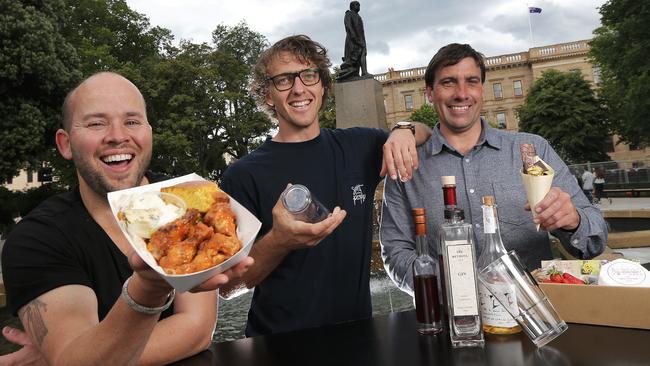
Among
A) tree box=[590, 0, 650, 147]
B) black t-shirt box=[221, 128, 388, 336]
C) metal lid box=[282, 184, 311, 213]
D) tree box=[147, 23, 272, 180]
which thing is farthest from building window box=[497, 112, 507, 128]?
metal lid box=[282, 184, 311, 213]

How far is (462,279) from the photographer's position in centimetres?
152

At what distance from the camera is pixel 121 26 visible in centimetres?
2823

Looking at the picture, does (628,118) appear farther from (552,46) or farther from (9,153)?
(552,46)

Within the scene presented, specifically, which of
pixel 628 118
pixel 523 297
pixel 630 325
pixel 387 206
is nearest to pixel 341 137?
pixel 387 206

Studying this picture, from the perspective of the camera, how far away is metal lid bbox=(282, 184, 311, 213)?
155 cm

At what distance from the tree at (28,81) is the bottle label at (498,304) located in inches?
726

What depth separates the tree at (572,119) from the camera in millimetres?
36500

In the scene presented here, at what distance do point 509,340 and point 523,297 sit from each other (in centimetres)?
14

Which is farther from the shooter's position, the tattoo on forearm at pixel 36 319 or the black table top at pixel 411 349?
the tattoo on forearm at pixel 36 319

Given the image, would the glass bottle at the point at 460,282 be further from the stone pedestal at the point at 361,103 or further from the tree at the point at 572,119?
the tree at the point at 572,119

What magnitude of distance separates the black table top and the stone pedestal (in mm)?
10122

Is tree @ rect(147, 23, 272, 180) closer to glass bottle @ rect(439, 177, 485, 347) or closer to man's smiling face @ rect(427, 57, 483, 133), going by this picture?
man's smiling face @ rect(427, 57, 483, 133)

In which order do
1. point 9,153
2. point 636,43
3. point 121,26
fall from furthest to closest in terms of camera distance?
point 121,26 < point 636,43 < point 9,153

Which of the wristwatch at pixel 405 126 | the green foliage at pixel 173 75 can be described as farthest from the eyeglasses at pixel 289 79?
the green foliage at pixel 173 75
